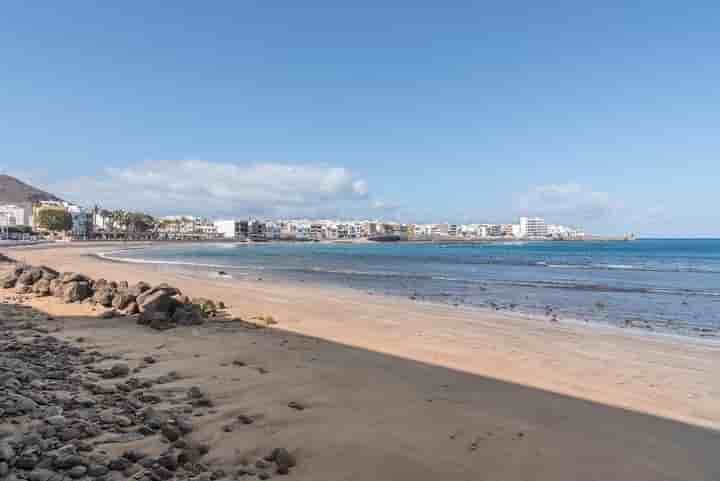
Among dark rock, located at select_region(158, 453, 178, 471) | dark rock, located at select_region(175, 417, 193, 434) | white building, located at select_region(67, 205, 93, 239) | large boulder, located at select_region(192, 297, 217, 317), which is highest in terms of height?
white building, located at select_region(67, 205, 93, 239)

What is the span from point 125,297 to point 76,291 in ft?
7.18

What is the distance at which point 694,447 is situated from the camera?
4531mm

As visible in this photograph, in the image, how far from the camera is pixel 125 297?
11875 millimetres

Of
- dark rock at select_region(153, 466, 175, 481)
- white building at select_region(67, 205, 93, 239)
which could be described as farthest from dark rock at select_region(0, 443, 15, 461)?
white building at select_region(67, 205, 93, 239)

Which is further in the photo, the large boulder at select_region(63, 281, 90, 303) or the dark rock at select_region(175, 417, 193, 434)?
the large boulder at select_region(63, 281, 90, 303)

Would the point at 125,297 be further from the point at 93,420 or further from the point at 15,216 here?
the point at 15,216

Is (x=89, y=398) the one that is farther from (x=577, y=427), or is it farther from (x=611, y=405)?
(x=611, y=405)

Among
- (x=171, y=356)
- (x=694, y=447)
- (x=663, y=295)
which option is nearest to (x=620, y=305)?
(x=663, y=295)

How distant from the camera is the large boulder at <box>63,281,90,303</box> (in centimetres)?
1295

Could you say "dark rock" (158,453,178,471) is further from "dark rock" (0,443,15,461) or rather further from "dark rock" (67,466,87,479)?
"dark rock" (0,443,15,461)

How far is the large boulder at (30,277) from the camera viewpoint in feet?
51.8

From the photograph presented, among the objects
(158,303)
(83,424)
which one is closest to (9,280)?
(158,303)

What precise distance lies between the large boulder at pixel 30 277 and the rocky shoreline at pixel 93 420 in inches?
363

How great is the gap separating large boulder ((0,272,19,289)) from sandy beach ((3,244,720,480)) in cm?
590
